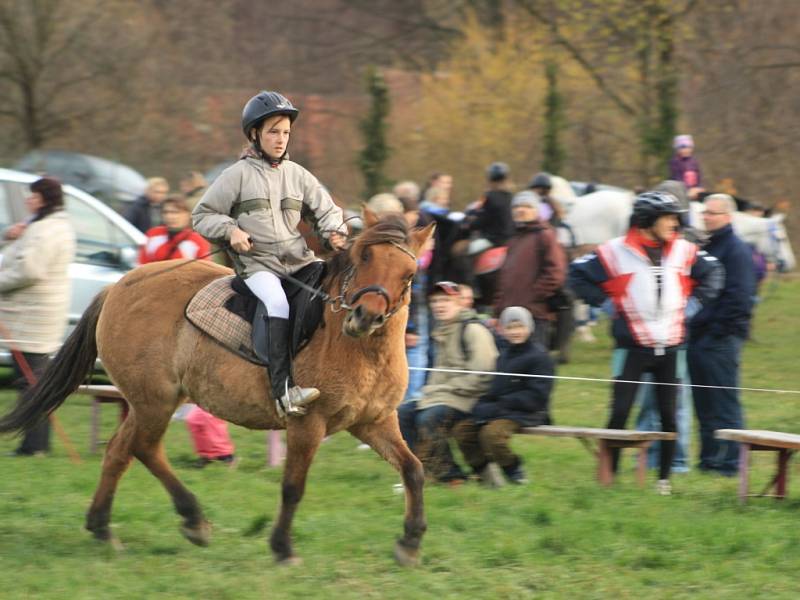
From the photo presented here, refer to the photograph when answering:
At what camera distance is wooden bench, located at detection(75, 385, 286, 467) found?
9.59 m

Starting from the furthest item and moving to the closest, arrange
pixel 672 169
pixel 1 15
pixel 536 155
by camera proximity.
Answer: pixel 536 155
pixel 1 15
pixel 672 169

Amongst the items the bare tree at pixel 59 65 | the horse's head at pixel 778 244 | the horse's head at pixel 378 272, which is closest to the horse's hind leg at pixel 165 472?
the horse's head at pixel 378 272

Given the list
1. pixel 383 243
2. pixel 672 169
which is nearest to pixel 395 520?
pixel 383 243

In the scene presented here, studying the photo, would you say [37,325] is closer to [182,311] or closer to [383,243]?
[182,311]

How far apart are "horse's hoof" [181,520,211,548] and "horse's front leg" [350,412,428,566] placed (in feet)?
3.26

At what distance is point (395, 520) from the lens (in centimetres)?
760

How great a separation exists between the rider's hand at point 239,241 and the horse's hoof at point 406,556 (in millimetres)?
1740

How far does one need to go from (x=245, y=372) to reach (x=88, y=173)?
599 inches

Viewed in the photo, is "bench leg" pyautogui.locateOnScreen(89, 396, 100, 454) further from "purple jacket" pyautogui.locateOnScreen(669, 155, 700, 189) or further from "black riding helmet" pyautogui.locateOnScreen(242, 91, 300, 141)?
"purple jacket" pyautogui.locateOnScreen(669, 155, 700, 189)

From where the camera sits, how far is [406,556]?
6.60 metres

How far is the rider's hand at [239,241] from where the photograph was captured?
258 inches

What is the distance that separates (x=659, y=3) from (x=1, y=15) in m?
11.7

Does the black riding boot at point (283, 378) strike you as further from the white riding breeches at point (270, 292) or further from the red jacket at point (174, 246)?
the red jacket at point (174, 246)

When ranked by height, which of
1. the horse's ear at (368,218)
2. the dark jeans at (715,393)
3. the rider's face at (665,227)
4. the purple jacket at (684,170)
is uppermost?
the purple jacket at (684,170)
